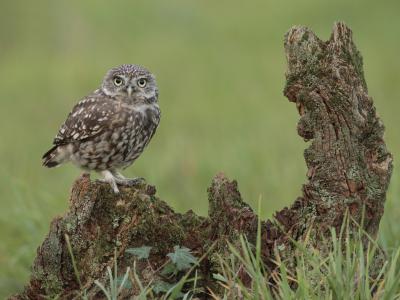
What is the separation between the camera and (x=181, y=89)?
30.3ft

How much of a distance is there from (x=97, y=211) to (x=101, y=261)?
0.97 feet

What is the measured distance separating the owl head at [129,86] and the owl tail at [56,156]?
662 millimetres

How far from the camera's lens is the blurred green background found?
520 cm

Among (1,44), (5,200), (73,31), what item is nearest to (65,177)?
(5,200)

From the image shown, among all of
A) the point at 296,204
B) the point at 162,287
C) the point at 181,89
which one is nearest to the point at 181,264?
the point at 162,287

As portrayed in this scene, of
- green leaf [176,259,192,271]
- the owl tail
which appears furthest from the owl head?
green leaf [176,259,192,271]

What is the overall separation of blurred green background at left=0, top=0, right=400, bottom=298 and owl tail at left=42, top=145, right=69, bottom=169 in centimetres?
37

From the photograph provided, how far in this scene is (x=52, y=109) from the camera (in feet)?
28.8

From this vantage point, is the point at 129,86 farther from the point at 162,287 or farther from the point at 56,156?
the point at 162,287

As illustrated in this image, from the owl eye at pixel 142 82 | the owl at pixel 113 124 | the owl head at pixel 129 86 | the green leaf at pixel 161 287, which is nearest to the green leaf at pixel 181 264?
the green leaf at pixel 161 287

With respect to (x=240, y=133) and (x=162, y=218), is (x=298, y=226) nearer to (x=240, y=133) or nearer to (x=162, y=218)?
(x=162, y=218)

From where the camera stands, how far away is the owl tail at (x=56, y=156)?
4.00 metres

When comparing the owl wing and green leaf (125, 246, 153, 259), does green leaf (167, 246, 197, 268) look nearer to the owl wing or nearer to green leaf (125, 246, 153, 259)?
green leaf (125, 246, 153, 259)

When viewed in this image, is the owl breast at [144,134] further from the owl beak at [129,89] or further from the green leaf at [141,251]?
the green leaf at [141,251]
